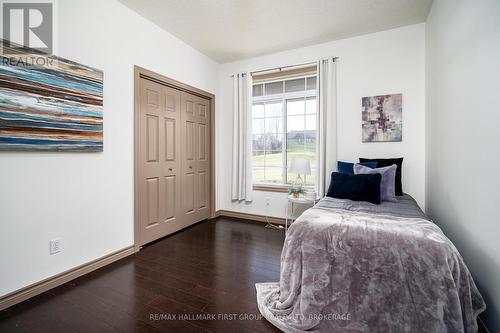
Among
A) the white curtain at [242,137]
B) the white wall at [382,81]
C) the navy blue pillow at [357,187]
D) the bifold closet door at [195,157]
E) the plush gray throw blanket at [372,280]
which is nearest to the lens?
the plush gray throw blanket at [372,280]

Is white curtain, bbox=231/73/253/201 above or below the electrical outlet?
above

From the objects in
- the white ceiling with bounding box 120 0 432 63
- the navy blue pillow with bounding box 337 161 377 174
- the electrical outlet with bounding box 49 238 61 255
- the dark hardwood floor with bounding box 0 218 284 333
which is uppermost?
the white ceiling with bounding box 120 0 432 63

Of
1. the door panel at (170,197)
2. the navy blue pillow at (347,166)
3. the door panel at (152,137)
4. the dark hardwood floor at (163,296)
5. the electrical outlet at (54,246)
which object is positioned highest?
the door panel at (152,137)

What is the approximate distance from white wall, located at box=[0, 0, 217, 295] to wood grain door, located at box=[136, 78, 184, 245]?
177 millimetres

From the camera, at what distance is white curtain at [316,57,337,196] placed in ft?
11.0

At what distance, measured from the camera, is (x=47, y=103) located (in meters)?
1.93

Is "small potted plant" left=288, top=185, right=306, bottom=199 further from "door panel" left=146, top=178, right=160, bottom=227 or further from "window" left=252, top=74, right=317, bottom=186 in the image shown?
"door panel" left=146, top=178, right=160, bottom=227

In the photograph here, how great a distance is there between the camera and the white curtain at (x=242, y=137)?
3.98m

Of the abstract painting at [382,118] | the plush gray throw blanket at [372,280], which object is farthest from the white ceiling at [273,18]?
the plush gray throw blanket at [372,280]

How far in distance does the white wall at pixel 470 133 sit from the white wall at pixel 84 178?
306 centimetres

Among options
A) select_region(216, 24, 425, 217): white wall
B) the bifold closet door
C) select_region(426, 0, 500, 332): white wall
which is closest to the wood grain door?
the bifold closet door

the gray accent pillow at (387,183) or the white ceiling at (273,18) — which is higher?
the white ceiling at (273,18)

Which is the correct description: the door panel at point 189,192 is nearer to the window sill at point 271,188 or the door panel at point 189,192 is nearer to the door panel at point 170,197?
the door panel at point 170,197

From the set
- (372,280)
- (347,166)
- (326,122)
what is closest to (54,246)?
(372,280)
